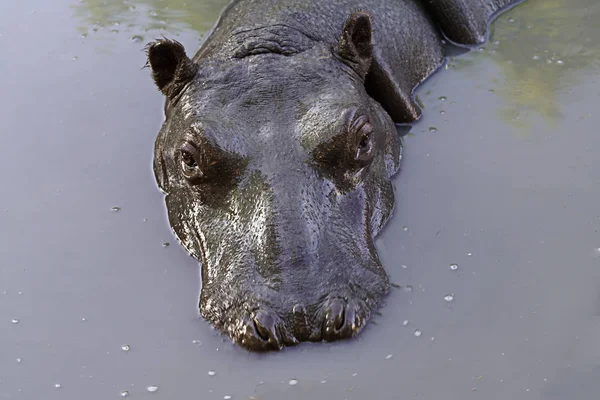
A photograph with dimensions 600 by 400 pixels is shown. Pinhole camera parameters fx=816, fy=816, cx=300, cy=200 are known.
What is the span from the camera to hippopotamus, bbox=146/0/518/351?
476 cm

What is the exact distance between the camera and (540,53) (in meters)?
8.45

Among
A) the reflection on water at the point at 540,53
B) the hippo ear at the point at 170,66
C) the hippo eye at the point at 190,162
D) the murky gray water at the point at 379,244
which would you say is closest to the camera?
the murky gray water at the point at 379,244

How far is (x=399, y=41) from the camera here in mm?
7465

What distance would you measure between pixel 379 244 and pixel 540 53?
3695 mm

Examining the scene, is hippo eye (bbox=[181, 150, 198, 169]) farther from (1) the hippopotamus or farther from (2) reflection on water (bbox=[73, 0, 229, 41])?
(2) reflection on water (bbox=[73, 0, 229, 41])

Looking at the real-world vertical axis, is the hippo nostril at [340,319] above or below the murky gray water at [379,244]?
above

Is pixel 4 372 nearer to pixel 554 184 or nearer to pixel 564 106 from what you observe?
pixel 554 184

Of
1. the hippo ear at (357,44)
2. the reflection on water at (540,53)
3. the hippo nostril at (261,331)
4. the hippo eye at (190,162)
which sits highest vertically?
the hippo ear at (357,44)

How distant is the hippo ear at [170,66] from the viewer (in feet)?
19.9

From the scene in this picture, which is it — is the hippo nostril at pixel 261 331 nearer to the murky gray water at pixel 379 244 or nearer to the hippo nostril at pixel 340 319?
the murky gray water at pixel 379 244

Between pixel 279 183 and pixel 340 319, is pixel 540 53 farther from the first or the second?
pixel 340 319

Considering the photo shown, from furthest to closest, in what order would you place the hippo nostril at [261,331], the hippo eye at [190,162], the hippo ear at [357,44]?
the hippo ear at [357,44] < the hippo eye at [190,162] < the hippo nostril at [261,331]

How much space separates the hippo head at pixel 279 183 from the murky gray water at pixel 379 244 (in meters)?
0.26

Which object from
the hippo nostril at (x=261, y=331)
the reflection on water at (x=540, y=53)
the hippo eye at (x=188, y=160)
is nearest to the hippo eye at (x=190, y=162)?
the hippo eye at (x=188, y=160)
